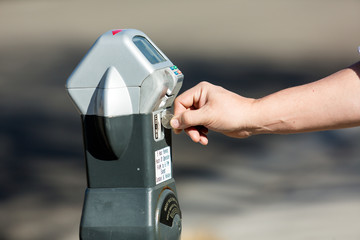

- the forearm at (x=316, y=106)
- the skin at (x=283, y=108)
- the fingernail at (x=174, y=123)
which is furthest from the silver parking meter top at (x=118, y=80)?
the forearm at (x=316, y=106)

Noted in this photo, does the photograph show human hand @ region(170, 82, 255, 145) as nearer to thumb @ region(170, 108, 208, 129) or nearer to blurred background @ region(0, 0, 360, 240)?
thumb @ region(170, 108, 208, 129)

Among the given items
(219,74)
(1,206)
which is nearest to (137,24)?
(219,74)

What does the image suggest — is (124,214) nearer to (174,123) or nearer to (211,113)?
(174,123)

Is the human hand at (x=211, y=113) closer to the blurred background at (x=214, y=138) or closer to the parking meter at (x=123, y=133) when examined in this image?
the parking meter at (x=123, y=133)

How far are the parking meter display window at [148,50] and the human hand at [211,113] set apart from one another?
0.21 meters

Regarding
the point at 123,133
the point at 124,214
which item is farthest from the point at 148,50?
the point at 124,214

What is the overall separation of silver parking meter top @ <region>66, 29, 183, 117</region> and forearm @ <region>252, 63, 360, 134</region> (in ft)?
1.45

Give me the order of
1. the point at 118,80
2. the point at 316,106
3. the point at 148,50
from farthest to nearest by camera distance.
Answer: the point at 316,106, the point at 148,50, the point at 118,80

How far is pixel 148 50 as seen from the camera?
2025 mm

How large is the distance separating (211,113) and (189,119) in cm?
8

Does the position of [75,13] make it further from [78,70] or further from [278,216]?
[78,70]

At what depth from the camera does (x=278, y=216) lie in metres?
4.38

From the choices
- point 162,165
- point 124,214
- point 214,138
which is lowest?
point 214,138

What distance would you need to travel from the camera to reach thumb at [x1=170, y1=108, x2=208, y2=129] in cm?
209
